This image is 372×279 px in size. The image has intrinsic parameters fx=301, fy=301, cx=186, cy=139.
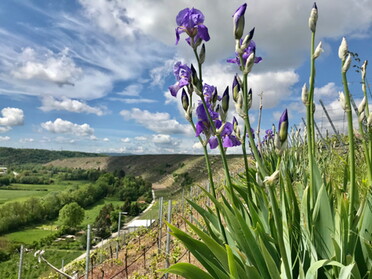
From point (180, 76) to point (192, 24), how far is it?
29 centimetres

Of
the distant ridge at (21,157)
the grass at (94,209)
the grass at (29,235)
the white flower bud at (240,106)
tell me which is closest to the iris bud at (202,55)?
the white flower bud at (240,106)

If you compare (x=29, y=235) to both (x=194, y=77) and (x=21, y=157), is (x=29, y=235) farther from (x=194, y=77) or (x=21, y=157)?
(x=21, y=157)

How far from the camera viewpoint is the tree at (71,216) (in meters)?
68.9

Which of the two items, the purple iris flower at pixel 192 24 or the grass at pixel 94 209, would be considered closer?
the purple iris flower at pixel 192 24

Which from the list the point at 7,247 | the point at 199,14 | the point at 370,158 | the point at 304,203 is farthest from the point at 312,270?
the point at 7,247

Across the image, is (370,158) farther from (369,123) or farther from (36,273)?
(36,273)

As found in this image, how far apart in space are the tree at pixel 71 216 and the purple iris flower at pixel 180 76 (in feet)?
243

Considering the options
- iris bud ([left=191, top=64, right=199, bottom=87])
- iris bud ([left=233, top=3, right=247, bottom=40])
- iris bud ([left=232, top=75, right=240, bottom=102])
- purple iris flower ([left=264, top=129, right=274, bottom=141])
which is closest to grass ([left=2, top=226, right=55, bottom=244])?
purple iris flower ([left=264, top=129, right=274, bottom=141])

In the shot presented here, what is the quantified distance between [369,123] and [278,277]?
0.82 metres

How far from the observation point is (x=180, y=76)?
1750mm

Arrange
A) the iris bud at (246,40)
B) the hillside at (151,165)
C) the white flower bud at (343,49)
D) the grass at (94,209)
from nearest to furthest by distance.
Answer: the white flower bud at (343,49)
the iris bud at (246,40)
the grass at (94,209)
the hillside at (151,165)

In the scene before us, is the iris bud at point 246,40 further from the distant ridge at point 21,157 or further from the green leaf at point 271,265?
the distant ridge at point 21,157

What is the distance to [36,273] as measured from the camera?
41.7 m

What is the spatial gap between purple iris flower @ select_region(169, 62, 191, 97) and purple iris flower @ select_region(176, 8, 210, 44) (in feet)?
0.55
